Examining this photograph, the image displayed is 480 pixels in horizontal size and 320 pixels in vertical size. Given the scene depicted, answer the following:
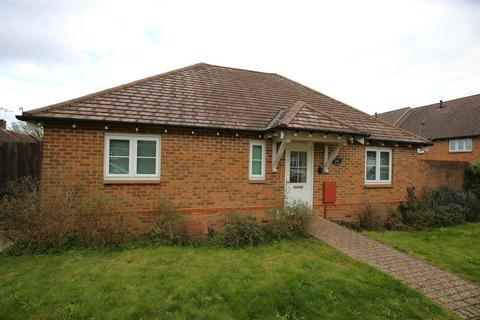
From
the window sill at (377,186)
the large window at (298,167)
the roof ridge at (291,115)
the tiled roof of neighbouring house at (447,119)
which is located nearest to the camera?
the roof ridge at (291,115)

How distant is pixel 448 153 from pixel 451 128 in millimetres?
2238

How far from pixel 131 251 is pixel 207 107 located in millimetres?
5025

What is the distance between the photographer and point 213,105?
9297 mm

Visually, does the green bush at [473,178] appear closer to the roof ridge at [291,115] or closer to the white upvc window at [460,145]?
the roof ridge at [291,115]

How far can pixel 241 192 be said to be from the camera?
28.5 ft

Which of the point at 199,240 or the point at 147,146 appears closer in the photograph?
the point at 199,240

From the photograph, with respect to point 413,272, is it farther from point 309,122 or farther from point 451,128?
point 451,128

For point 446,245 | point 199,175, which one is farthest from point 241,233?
point 446,245

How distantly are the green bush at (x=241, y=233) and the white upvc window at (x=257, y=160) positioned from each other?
7.01ft

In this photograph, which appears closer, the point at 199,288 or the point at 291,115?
the point at 199,288

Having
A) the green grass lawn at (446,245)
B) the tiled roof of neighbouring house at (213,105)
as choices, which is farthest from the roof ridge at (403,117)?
the green grass lawn at (446,245)

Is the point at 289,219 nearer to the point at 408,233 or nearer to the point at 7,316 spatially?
the point at 408,233

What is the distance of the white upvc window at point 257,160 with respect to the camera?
29.2 ft

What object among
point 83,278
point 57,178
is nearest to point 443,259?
point 83,278
